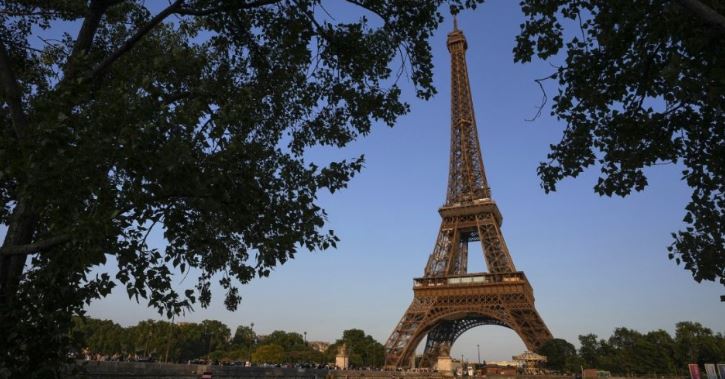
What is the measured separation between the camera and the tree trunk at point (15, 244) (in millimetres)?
6027

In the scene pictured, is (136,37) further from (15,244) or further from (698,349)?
(698,349)

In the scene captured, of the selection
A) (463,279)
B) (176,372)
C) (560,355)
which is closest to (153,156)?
(176,372)

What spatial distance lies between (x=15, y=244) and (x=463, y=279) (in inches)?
2151

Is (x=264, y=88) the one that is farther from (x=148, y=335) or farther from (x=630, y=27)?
(x=148, y=335)

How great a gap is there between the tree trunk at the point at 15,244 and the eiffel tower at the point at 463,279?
161 feet

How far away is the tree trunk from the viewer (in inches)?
237

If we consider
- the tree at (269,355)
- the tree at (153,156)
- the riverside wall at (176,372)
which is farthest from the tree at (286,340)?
the tree at (153,156)

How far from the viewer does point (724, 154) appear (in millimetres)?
9234

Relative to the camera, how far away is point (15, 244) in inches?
247

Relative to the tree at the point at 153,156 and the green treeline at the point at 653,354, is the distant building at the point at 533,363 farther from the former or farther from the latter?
the tree at the point at 153,156

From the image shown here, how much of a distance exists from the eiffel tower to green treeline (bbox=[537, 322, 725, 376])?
6.09 metres

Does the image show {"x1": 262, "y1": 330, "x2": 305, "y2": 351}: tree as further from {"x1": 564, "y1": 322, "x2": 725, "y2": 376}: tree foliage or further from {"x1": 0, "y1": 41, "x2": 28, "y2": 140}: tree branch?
{"x1": 0, "y1": 41, "x2": 28, "y2": 140}: tree branch

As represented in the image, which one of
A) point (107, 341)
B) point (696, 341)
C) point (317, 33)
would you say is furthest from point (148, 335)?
point (317, 33)

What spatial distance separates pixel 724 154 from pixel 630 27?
3.13 m
